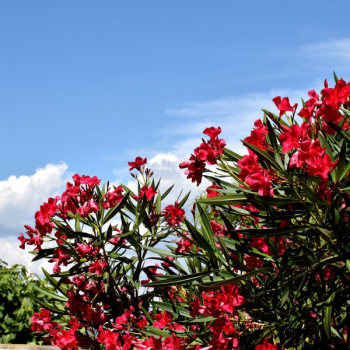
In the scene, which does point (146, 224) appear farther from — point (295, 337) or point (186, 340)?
point (295, 337)

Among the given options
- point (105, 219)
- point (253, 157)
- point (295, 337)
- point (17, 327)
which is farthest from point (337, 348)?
point (17, 327)

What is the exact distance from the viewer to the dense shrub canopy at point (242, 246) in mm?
1389

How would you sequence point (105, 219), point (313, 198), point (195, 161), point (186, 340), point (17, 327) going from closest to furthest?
1. point (313, 198)
2. point (195, 161)
3. point (186, 340)
4. point (105, 219)
5. point (17, 327)

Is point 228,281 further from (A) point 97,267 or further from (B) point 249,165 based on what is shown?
(A) point 97,267

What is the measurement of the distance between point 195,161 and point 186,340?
35.1 inches

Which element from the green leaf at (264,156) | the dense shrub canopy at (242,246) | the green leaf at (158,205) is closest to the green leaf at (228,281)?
the dense shrub canopy at (242,246)

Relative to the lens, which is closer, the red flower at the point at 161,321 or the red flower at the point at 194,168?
the red flower at the point at 194,168

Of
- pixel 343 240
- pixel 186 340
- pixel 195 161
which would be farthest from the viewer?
pixel 186 340

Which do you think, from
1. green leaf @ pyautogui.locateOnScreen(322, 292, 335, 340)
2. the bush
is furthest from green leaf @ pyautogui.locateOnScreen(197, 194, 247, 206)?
the bush

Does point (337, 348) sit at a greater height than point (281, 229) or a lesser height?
lesser

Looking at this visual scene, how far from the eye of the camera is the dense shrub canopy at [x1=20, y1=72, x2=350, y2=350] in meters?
1.39

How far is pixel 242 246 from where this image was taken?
5.14 feet

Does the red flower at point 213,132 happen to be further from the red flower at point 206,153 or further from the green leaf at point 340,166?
the green leaf at point 340,166

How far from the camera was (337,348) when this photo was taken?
1.75 meters
